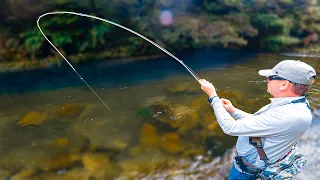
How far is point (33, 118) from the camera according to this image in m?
5.94

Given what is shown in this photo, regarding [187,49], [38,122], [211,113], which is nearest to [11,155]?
[38,122]

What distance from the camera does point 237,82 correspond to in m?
8.23

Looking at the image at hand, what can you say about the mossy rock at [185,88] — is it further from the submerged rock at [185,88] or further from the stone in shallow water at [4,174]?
the stone in shallow water at [4,174]

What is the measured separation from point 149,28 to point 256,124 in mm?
9893

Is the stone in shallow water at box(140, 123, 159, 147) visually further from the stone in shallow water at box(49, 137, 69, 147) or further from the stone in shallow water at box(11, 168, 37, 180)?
the stone in shallow water at box(11, 168, 37, 180)

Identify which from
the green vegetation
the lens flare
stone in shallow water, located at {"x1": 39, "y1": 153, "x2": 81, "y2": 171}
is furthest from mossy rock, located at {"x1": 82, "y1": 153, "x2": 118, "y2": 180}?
the lens flare

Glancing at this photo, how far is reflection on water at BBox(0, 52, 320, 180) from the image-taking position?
432 centimetres

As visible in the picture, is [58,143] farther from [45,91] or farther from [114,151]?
[45,91]

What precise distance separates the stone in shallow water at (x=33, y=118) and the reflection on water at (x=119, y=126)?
0.06 feet

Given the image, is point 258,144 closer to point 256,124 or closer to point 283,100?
point 256,124

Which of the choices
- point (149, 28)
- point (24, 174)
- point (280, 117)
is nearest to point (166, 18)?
point (149, 28)

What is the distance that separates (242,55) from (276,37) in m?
2.40

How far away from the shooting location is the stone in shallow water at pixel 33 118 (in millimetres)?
5711

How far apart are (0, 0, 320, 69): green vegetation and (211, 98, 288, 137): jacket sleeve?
30.4ft
